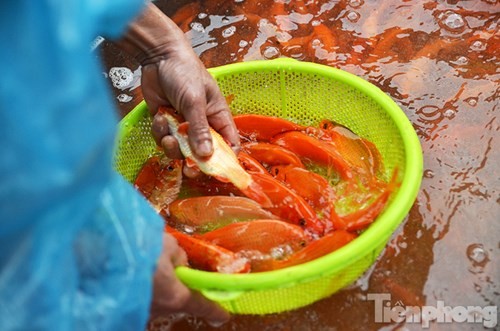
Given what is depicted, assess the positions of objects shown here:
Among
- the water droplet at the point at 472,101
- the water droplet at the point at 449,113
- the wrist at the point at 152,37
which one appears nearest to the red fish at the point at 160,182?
the wrist at the point at 152,37

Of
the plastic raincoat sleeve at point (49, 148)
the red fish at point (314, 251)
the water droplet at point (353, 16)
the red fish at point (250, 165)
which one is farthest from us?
the water droplet at point (353, 16)

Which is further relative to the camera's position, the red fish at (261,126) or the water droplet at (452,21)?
the water droplet at (452,21)

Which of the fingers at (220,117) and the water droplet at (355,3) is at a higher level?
the water droplet at (355,3)

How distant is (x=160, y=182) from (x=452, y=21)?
1.62 m

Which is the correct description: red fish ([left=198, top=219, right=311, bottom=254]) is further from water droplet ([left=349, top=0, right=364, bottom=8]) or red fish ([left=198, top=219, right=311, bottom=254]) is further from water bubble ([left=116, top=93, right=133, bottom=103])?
water droplet ([left=349, top=0, right=364, bottom=8])

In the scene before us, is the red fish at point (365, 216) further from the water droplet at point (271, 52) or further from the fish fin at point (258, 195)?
the water droplet at point (271, 52)

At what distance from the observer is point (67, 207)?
931mm

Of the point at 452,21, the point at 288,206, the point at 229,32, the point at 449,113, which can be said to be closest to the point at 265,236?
the point at 288,206

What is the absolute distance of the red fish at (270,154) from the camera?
2189mm

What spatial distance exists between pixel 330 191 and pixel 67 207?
1.26 m

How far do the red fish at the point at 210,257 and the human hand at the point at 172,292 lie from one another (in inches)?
5.3

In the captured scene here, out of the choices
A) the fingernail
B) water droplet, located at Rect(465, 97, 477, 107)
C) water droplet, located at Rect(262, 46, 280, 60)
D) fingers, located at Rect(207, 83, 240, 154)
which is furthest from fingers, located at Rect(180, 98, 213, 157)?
water droplet, located at Rect(465, 97, 477, 107)

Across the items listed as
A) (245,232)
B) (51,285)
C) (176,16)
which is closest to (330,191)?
(245,232)

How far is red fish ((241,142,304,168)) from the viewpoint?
2.19m
